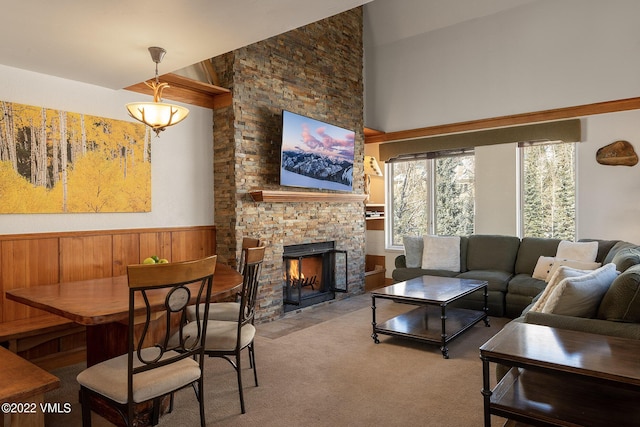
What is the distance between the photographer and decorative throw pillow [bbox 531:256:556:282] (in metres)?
4.60

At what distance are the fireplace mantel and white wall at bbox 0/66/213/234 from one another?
618 millimetres

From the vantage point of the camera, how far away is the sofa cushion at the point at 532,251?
16.3 feet

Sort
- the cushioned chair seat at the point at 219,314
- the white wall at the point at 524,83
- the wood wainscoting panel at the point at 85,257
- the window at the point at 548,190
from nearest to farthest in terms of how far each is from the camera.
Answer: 1. the cushioned chair seat at the point at 219,314
2. the wood wainscoting panel at the point at 85,257
3. the white wall at the point at 524,83
4. the window at the point at 548,190

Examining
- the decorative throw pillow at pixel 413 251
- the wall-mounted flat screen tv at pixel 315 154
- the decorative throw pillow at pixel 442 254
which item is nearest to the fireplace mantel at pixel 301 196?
the wall-mounted flat screen tv at pixel 315 154

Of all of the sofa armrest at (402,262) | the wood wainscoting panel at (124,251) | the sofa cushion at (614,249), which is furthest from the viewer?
the sofa armrest at (402,262)

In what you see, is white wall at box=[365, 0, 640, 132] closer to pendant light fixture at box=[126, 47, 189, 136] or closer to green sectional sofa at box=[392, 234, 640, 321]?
green sectional sofa at box=[392, 234, 640, 321]

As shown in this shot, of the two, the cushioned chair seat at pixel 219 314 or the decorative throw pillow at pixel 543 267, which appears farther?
the decorative throw pillow at pixel 543 267

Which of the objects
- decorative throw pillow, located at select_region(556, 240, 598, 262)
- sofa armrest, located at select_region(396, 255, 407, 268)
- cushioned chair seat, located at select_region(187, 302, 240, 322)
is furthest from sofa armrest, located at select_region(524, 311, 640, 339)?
sofa armrest, located at select_region(396, 255, 407, 268)

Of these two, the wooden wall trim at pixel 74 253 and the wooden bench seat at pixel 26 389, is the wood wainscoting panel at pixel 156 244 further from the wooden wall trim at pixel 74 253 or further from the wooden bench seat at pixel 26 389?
the wooden bench seat at pixel 26 389

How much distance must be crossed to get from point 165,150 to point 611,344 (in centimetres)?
390

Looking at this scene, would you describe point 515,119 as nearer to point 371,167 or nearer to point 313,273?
point 371,167

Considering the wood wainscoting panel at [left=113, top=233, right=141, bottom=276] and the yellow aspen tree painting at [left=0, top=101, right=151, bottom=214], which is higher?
the yellow aspen tree painting at [left=0, top=101, right=151, bottom=214]

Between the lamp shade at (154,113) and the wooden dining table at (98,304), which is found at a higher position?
the lamp shade at (154,113)

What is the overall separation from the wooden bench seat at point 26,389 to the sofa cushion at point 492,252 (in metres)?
4.74
